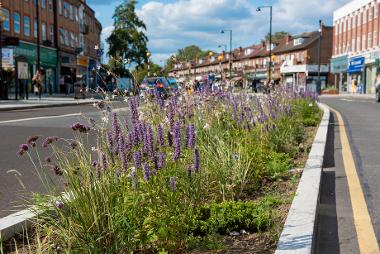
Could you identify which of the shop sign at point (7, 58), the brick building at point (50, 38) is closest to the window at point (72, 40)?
the brick building at point (50, 38)

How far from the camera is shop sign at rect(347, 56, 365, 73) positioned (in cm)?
5959

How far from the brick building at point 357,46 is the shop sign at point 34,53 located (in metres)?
34.4

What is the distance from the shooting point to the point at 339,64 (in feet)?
231

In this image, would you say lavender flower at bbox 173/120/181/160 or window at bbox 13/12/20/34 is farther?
window at bbox 13/12/20/34

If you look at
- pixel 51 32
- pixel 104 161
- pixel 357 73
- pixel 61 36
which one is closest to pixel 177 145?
pixel 104 161

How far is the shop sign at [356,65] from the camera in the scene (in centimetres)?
5959

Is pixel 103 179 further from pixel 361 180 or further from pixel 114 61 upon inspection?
pixel 361 180

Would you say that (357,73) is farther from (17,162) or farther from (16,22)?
(17,162)

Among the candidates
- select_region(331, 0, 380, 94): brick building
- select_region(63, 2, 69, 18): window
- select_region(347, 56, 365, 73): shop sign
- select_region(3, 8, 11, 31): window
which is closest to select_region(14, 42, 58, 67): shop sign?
select_region(3, 8, 11, 31): window

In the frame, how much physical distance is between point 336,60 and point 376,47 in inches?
655

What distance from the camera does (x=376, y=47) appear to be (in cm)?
5575

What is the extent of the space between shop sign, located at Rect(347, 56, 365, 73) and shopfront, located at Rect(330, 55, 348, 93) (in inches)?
101

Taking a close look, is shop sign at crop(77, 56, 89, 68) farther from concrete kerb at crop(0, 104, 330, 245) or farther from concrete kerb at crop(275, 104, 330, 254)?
concrete kerb at crop(0, 104, 330, 245)

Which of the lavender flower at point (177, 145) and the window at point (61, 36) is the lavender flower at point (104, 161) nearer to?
the lavender flower at point (177, 145)
